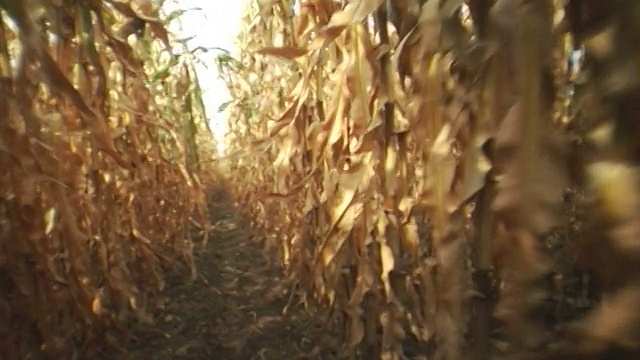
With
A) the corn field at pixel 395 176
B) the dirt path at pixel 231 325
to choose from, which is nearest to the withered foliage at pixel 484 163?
the corn field at pixel 395 176

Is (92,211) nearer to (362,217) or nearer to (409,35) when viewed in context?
(362,217)

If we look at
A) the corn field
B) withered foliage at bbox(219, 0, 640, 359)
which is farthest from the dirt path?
withered foliage at bbox(219, 0, 640, 359)

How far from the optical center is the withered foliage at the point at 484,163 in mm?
448

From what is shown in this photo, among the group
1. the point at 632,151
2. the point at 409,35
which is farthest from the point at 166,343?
the point at 632,151

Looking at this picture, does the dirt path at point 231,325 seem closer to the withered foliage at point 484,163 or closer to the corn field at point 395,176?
the corn field at point 395,176

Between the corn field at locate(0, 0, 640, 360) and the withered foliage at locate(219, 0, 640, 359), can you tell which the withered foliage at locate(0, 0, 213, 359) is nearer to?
the corn field at locate(0, 0, 640, 360)

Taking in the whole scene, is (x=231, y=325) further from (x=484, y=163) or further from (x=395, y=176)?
(x=484, y=163)

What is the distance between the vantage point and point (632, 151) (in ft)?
1.45

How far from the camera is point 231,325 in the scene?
169 centimetres

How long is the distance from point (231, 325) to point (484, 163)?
1.20 meters

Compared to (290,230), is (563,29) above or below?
below

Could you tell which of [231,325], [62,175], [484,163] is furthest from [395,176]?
[231,325]

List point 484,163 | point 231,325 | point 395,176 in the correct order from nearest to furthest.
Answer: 1. point 484,163
2. point 395,176
3. point 231,325

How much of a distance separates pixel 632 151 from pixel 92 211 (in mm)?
1224
